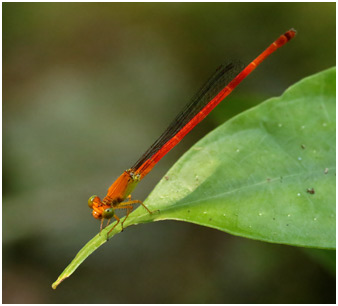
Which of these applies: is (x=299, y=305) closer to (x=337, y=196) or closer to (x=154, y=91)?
(x=337, y=196)

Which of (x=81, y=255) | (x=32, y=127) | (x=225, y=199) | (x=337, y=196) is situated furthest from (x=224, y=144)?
(x=32, y=127)

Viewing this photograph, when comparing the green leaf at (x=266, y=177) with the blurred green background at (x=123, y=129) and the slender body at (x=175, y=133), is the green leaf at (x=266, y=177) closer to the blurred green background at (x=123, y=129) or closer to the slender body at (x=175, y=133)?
the slender body at (x=175, y=133)

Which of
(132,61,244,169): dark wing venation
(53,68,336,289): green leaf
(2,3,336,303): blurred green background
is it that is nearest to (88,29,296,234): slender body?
(132,61,244,169): dark wing venation

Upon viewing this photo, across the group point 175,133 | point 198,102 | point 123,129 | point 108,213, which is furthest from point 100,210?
point 123,129

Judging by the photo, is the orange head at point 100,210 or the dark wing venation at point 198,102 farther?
the dark wing venation at point 198,102

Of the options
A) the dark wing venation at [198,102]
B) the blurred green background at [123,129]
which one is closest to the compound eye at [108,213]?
the dark wing venation at [198,102]

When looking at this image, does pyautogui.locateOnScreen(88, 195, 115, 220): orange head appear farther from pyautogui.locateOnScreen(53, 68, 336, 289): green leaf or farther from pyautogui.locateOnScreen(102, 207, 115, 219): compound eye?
pyautogui.locateOnScreen(53, 68, 336, 289): green leaf
